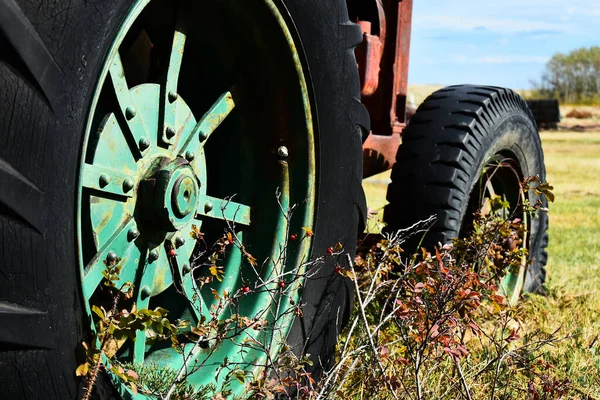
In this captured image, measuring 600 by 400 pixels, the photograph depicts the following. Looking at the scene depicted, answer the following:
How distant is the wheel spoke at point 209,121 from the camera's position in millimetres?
2180

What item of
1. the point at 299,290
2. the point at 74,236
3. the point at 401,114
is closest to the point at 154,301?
the point at 299,290

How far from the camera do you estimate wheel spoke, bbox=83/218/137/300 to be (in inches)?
75.0

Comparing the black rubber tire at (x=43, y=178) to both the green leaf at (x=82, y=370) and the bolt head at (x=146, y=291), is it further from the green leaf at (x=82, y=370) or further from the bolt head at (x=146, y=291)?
the bolt head at (x=146, y=291)

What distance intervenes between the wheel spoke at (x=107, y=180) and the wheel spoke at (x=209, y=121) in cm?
23

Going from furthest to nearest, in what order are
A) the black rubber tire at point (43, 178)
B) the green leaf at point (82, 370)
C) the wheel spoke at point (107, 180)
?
the wheel spoke at point (107, 180), the green leaf at point (82, 370), the black rubber tire at point (43, 178)

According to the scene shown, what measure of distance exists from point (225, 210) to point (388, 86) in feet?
4.87

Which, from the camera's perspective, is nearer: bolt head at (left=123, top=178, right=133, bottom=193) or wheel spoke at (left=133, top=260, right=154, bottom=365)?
bolt head at (left=123, top=178, right=133, bottom=193)

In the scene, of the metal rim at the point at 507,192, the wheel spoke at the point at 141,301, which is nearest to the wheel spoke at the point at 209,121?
the wheel spoke at the point at 141,301

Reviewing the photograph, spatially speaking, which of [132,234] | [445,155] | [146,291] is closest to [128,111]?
[132,234]

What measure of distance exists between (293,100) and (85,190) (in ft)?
2.16

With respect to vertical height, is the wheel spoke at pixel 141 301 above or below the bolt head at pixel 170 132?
below

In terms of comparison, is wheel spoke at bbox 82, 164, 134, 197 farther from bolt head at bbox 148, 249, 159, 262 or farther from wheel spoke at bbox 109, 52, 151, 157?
bolt head at bbox 148, 249, 159, 262

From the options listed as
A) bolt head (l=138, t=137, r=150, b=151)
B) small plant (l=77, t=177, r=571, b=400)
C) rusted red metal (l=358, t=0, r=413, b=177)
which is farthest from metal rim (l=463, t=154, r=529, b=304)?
bolt head (l=138, t=137, r=150, b=151)

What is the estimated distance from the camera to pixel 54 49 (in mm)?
1546
